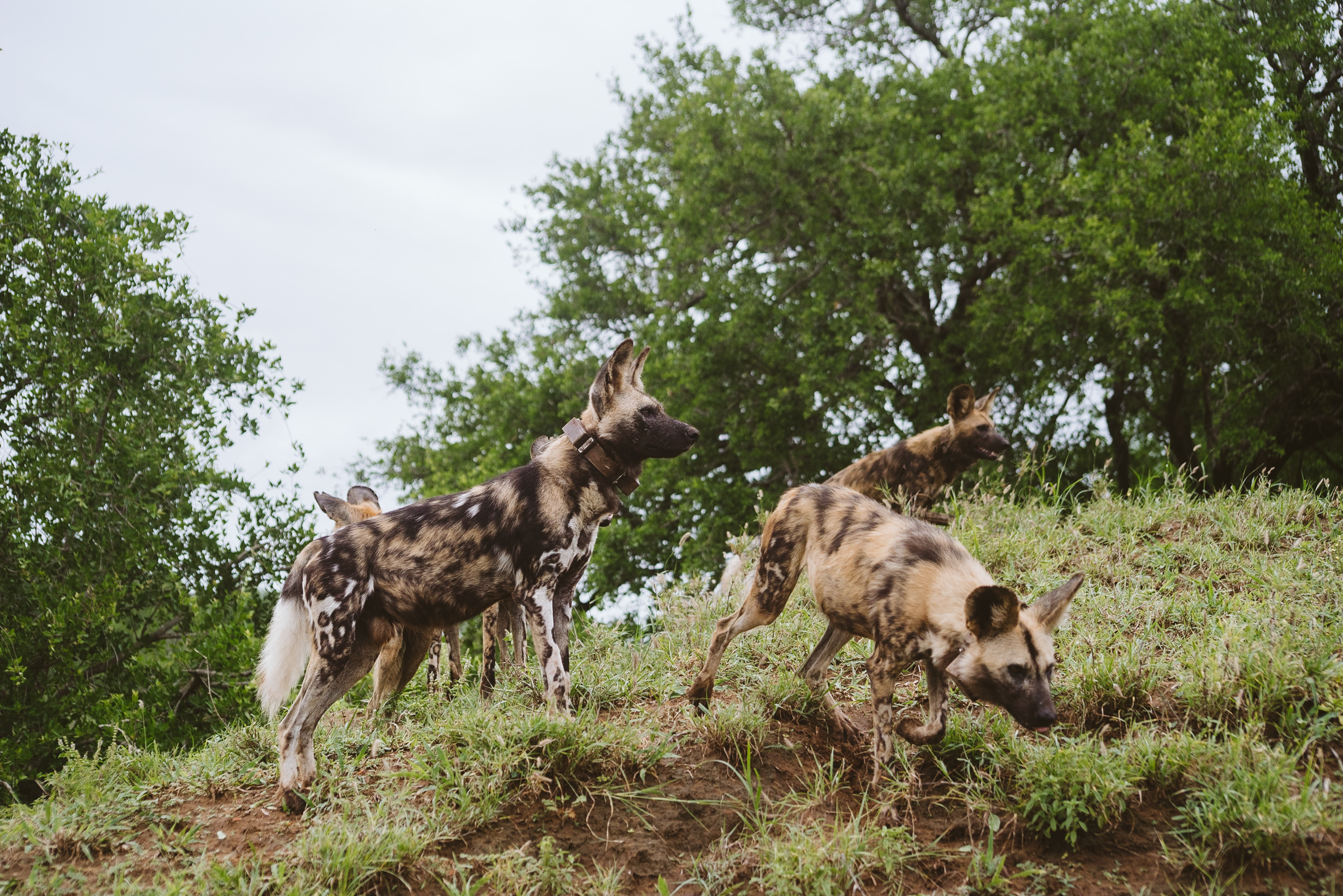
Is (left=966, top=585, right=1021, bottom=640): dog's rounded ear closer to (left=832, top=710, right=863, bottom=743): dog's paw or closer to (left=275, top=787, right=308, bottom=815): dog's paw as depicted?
(left=832, top=710, right=863, bottom=743): dog's paw

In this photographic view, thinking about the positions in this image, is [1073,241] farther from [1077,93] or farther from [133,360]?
[133,360]

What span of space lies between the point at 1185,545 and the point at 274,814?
6072 mm

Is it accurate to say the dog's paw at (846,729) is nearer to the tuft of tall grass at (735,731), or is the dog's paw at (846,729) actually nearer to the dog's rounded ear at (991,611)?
the tuft of tall grass at (735,731)

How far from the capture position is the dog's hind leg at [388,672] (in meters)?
5.60

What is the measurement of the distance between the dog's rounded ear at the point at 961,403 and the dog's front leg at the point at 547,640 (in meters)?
4.75

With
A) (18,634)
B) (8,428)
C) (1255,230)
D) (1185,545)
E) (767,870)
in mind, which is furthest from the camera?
(1255,230)

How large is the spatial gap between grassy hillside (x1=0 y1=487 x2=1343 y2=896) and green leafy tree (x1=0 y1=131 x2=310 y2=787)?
4.29 m

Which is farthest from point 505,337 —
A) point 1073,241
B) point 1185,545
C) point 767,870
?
point 767,870

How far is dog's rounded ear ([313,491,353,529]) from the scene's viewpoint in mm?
6832

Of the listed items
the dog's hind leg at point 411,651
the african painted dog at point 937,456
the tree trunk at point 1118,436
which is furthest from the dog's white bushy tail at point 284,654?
the tree trunk at point 1118,436

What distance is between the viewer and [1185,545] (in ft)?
20.8

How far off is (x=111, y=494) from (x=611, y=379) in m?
7.12

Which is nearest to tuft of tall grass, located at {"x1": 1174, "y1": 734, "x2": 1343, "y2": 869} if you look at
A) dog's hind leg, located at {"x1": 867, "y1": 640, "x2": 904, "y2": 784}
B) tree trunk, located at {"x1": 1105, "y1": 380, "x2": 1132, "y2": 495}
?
dog's hind leg, located at {"x1": 867, "y1": 640, "x2": 904, "y2": 784}

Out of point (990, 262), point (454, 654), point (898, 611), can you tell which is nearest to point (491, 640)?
point (454, 654)
